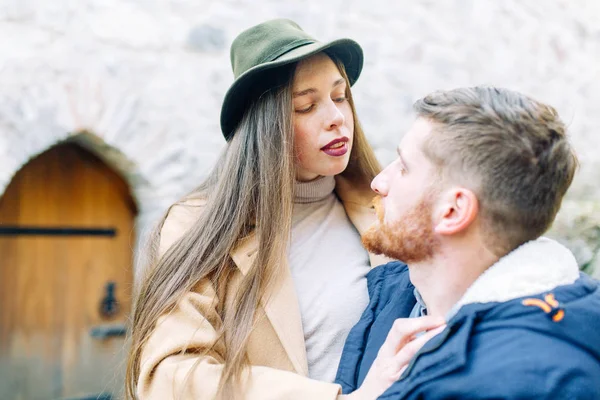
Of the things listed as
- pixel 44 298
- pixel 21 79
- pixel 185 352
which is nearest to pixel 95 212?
pixel 44 298

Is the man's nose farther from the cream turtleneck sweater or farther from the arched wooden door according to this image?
the arched wooden door

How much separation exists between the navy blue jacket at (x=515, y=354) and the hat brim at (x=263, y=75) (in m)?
0.77

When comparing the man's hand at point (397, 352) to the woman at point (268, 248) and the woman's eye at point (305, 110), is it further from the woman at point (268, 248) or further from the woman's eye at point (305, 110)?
the woman's eye at point (305, 110)

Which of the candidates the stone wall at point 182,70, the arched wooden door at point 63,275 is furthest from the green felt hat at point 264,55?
the arched wooden door at point 63,275

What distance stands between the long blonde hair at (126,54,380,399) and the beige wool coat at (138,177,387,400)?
0.09 ft

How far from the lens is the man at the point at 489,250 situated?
914 millimetres

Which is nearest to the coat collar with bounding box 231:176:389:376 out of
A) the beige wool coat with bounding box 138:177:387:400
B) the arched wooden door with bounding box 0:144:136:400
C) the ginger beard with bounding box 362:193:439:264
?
the beige wool coat with bounding box 138:177:387:400

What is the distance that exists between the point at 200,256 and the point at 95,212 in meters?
2.02

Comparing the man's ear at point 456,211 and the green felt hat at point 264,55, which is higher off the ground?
the green felt hat at point 264,55

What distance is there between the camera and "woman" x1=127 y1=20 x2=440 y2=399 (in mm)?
1290

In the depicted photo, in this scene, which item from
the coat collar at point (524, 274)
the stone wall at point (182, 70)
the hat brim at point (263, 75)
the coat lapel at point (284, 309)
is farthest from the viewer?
the stone wall at point (182, 70)

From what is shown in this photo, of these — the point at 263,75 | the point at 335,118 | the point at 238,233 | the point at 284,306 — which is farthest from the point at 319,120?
the point at 284,306

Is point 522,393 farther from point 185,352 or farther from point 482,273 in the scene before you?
point 185,352

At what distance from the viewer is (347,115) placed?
1604mm
